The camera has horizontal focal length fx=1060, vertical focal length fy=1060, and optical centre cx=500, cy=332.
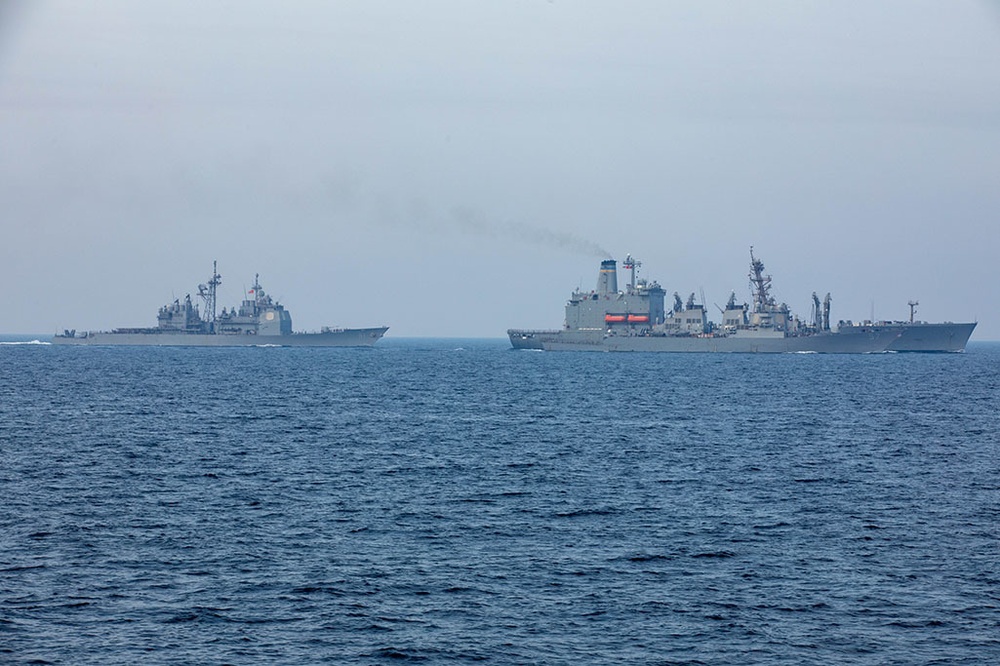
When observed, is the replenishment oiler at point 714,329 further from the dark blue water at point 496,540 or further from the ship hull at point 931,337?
the dark blue water at point 496,540

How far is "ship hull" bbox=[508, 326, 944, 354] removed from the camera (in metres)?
125

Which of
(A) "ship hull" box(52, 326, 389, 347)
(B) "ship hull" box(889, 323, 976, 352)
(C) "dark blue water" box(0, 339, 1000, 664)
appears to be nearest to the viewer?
(C) "dark blue water" box(0, 339, 1000, 664)

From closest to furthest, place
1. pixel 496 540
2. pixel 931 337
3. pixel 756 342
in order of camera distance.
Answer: pixel 496 540, pixel 756 342, pixel 931 337

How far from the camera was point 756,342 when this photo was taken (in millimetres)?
124750

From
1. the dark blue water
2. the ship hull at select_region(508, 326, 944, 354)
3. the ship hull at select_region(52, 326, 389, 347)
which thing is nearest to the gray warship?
the ship hull at select_region(52, 326, 389, 347)

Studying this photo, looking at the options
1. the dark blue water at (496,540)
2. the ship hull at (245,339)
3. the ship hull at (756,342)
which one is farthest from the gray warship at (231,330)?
the dark blue water at (496,540)

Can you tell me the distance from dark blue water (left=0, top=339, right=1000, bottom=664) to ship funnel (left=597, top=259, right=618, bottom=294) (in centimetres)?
9164

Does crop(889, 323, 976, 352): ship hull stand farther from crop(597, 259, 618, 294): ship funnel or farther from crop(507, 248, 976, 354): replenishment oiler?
crop(597, 259, 618, 294): ship funnel

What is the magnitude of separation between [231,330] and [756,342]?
77287 mm

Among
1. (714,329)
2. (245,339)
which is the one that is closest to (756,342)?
(714,329)

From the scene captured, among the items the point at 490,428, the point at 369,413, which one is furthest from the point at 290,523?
the point at 369,413

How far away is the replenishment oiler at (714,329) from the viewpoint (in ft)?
410

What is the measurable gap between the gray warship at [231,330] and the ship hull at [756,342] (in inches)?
1570

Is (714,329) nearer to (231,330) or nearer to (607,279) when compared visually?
(607,279)
